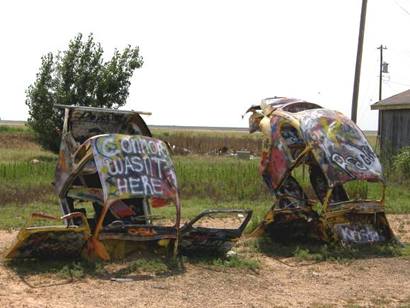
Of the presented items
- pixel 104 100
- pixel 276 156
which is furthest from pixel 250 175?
pixel 104 100

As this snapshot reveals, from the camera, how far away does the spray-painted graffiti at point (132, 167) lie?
8508mm

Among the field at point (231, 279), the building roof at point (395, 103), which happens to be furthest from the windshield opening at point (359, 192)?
the building roof at point (395, 103)

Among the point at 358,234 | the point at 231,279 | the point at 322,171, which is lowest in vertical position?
the point at 231,279

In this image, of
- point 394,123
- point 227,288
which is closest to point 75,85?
point 394,123

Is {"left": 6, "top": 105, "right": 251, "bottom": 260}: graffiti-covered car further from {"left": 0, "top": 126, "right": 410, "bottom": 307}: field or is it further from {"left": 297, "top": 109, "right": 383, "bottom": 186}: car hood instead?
{"left": 297, "top": 109, "right": 383, "bottom": 186}: car hood

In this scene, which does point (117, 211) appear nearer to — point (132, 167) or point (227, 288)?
point (132, 167)

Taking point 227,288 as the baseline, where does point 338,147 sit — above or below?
above

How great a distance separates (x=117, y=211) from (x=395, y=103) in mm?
16464

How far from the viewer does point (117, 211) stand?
32.0 feet

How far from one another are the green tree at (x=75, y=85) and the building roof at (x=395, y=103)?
1250 cm

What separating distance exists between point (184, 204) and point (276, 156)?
5332mm

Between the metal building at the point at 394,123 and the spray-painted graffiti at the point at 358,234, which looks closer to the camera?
the spray-painted graffiti at the point at 358,234

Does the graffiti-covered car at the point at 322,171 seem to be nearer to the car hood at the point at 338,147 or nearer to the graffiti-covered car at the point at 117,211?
the car hood at the point at 338,147

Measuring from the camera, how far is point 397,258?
33.5 feet
